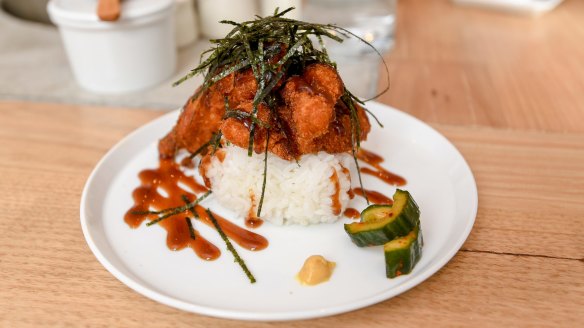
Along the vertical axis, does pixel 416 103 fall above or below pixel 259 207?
below

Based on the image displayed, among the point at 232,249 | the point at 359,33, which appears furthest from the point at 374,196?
the point at 359,33

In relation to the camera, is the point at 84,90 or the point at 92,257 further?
the point at 84,90

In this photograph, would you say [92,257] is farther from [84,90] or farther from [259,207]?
[84,90]

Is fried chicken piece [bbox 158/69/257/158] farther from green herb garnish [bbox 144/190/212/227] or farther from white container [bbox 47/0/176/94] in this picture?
white container [bbox 47/0/176/94]

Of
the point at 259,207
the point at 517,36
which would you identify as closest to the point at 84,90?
the point at 259,207

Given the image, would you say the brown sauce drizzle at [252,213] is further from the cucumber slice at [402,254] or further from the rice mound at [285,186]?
the cucumber slice at [402,254]

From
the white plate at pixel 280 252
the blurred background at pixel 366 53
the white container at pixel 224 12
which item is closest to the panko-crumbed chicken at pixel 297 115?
the white plate at pixel 280 252

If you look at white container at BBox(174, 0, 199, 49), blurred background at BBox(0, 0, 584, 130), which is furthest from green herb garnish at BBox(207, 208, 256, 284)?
white container at BBox(174, 0, 199, 49)
